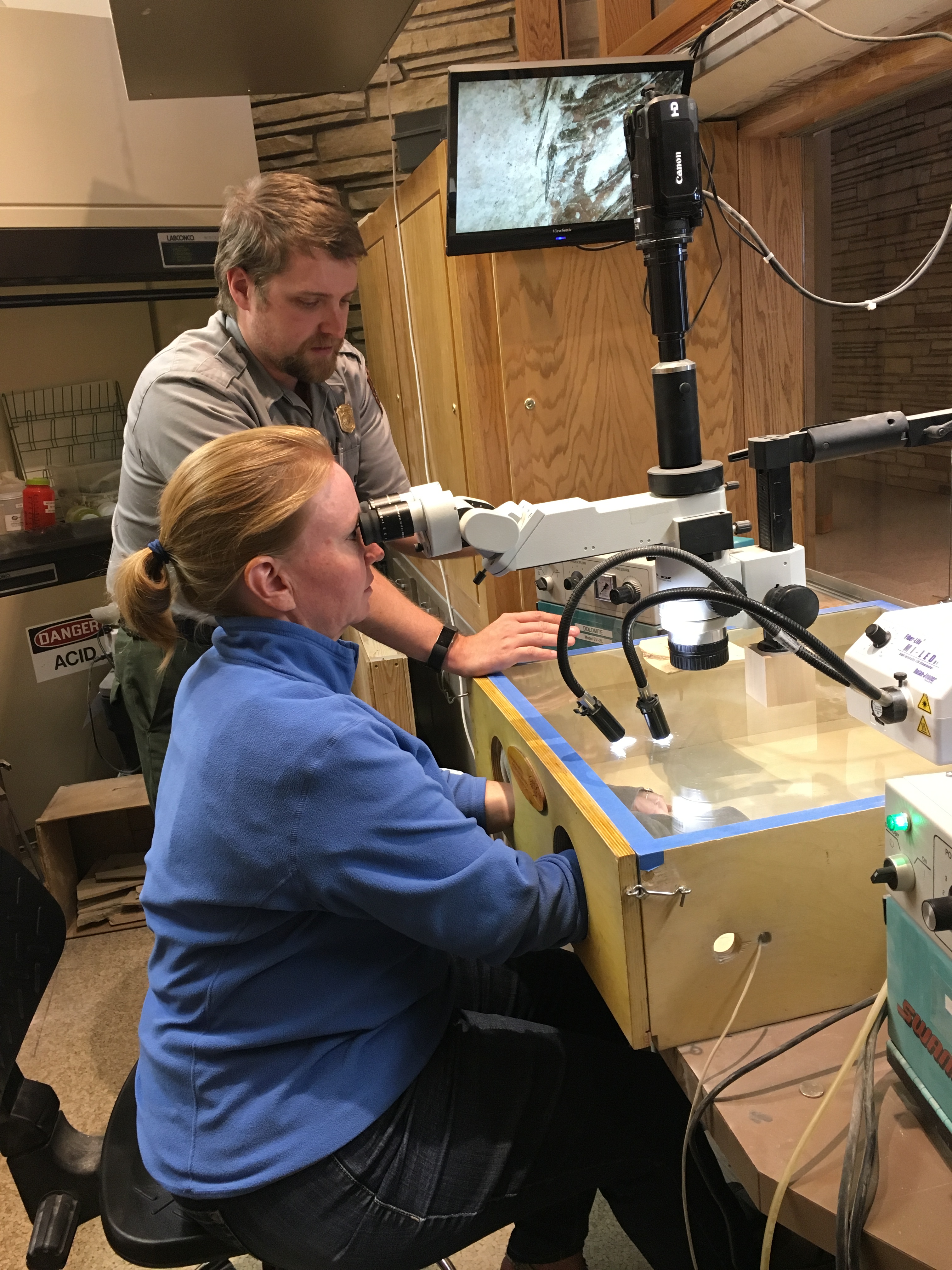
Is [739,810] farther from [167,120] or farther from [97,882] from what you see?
[167,120]

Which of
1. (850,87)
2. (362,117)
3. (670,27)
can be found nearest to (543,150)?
(670,27)

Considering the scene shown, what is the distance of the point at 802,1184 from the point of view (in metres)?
0.74

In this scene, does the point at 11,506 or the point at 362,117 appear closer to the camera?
the point at 11,506

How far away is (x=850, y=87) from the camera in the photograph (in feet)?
5.01

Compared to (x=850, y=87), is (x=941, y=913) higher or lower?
lower

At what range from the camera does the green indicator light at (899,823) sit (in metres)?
0.77

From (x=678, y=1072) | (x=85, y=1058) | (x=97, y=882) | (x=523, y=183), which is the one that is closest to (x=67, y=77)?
(x=523, y=183)

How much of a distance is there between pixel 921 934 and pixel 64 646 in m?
2.92

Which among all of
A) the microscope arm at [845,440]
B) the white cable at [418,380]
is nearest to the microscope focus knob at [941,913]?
the microscope arm at [845,440]

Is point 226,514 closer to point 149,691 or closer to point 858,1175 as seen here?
point 858,1175

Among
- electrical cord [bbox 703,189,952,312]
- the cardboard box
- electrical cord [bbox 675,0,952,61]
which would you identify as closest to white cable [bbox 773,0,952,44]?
electrical cord [bbox 675,0,952,61]

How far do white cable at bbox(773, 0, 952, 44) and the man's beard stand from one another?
836 mm

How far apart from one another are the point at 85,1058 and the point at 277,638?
5.69 feet

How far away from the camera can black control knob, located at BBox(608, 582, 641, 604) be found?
1372mm
